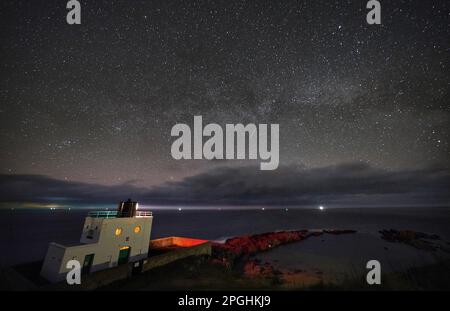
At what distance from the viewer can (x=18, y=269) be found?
15.3 metres

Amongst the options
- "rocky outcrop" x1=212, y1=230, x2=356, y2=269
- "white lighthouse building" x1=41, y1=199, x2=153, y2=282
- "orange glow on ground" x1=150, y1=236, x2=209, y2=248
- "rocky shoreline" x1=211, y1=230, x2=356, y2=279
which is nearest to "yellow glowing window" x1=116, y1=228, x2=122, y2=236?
"white lighthouse building" x1=41, y1=199, x2=153, y2=282

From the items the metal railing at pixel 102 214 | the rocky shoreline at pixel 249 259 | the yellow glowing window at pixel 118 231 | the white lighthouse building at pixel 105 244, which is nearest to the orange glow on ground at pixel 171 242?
the rocky shoreline at pixel 249 259

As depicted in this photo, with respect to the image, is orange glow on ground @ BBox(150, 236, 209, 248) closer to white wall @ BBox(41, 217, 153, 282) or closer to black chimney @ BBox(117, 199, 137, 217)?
white wall @ BBox(41, 217, 153, 282)

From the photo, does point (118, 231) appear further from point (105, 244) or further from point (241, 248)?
point (241, 248)

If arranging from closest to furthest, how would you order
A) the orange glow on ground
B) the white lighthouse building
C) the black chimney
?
the white lighthouse building < the black chimney < the orange glow on ground

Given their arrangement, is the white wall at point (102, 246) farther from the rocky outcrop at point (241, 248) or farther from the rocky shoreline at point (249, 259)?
the rocky outcrop at point (241, 248)

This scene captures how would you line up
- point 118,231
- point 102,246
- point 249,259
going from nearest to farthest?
point 102,246 → point 118,231 → point 249,259

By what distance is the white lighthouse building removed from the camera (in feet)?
45.7

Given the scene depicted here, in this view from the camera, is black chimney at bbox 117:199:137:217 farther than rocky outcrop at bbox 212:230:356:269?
No

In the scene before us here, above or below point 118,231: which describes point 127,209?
above

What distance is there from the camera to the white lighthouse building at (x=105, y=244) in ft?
45.7

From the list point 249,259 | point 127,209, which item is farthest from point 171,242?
point 249,259

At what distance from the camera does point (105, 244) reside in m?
16.4
